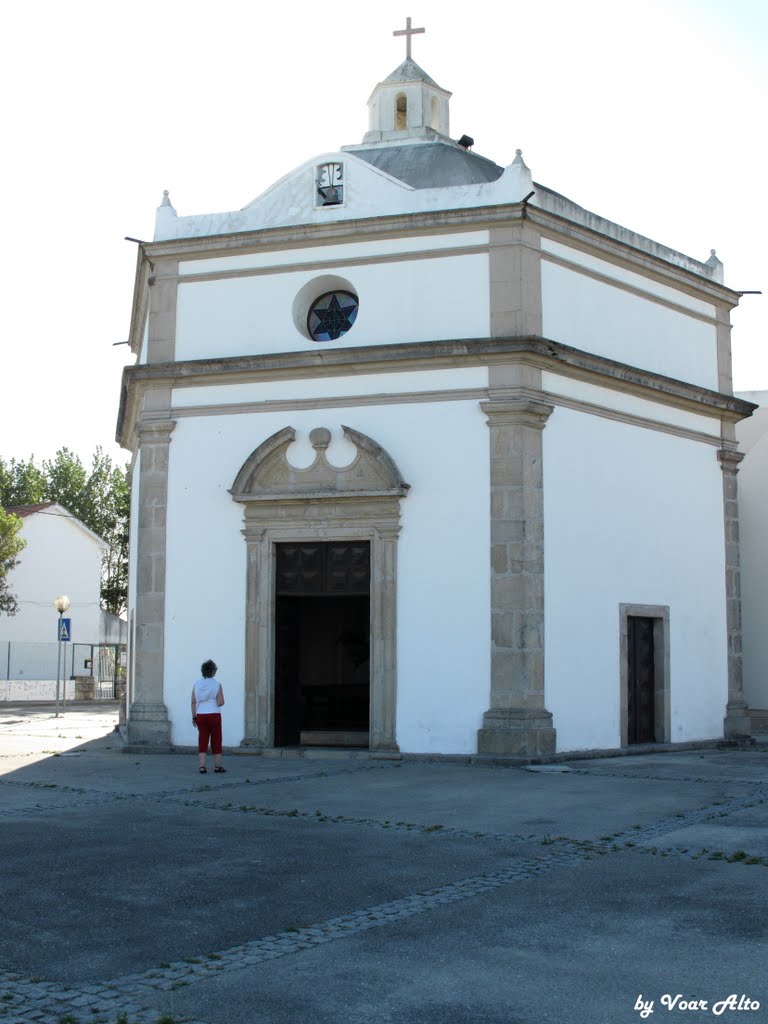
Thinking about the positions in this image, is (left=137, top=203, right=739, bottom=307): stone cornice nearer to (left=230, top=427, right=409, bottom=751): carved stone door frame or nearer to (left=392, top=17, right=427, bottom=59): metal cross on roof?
(left=230, top=427, right=409, bottom=751): carved stone door frame

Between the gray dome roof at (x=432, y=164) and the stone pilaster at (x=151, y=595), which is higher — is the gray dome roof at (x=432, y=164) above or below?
above

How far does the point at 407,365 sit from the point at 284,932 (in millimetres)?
11526

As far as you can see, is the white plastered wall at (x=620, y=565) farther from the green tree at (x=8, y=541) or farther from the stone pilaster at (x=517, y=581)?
the green tree at (x=8, y=541)

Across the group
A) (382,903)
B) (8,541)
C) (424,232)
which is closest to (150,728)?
(424,232)

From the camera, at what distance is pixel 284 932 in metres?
6.34

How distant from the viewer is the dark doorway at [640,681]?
18000 millimetres

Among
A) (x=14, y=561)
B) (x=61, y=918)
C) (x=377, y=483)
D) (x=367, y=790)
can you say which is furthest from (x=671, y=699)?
(x=14, y=561)

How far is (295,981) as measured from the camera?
5.45 m

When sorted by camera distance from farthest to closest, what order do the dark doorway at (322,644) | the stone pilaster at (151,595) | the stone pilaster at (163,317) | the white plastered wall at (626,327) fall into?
the stone pilaster at (163,317) < the white plastered wall at (626,327) < the stone pilaster at (151,595) < the dark doorway at (322,644)

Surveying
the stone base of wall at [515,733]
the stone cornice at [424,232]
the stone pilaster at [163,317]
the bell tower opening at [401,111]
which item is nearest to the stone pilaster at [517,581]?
the stone base of wall at [515,733]

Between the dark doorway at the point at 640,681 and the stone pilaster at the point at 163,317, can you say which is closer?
the dark doorway at the point at 640,681

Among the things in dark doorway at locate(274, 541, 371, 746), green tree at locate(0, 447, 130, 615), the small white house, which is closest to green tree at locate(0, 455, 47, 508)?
green tree at locate(0, 447, 130, 615)

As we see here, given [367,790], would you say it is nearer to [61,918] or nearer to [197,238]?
[61,918]

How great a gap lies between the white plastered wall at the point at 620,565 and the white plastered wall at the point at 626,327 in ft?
3.98
